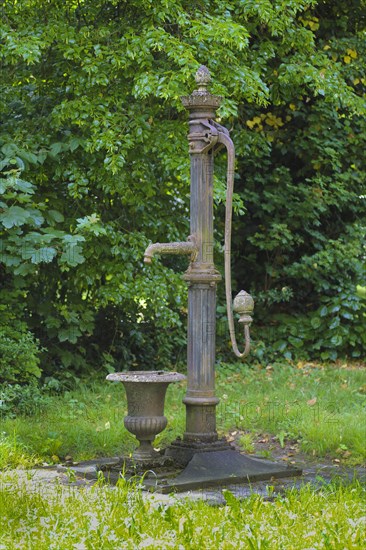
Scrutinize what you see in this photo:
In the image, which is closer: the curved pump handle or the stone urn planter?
the stone urn planter

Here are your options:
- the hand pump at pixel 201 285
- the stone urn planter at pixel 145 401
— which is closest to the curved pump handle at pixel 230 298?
the hand pump at pixel 201 285

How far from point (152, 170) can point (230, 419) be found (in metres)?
2.88

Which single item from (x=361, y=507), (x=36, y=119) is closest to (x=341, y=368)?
(x=36, y=119)

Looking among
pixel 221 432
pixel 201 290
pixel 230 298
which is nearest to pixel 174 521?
pixel 201 290

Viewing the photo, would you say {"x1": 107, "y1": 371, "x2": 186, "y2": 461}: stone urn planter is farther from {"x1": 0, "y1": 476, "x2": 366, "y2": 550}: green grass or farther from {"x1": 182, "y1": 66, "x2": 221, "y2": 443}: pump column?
{"x1": 0, "y1": 476, "x2": 366, "y2": 550}: green grass

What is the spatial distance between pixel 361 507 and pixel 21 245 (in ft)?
15.2

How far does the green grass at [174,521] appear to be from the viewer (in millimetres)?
4707

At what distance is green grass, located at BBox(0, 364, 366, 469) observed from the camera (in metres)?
7.55

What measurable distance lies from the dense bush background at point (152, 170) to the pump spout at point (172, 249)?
212 centimetres

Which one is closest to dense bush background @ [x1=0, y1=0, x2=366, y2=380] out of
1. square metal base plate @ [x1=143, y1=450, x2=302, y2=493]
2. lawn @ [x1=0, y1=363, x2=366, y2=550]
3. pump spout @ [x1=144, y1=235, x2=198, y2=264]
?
lawn @ [x1=0, y1=363, x2=366, y2=550]

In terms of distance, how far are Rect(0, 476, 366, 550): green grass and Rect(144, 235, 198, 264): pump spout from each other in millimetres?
1526

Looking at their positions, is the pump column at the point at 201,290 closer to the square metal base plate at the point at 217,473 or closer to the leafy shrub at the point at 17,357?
the square metal base plate at the point at 217,473

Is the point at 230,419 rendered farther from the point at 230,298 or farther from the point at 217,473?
the point at 217,473

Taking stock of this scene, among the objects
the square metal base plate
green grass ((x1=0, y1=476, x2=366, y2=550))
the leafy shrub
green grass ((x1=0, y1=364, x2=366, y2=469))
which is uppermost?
the leafy shrub
